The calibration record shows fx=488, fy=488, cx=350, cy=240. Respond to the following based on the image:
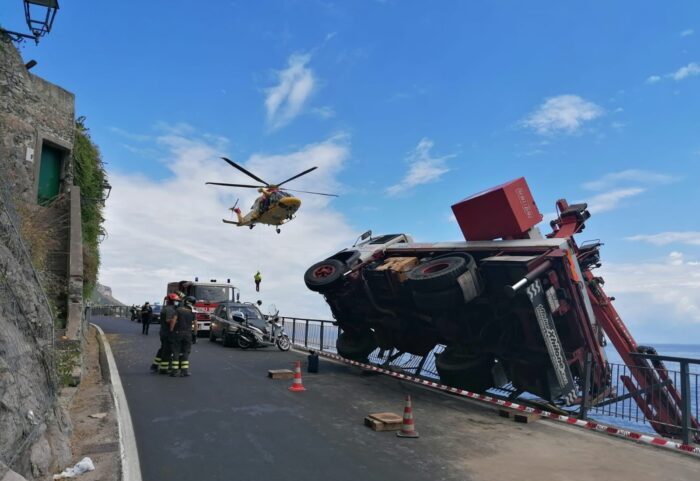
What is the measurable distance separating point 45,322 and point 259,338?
11138 millimetres

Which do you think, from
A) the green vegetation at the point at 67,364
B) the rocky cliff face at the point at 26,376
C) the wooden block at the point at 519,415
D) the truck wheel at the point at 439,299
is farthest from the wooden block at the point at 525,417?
the green vegetation at the point at 67,364

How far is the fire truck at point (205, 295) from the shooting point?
23219mm

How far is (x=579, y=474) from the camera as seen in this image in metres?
5.38

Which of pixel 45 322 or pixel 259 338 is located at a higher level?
pixel 45 322

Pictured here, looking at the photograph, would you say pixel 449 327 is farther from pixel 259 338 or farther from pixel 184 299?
pixel 259 338

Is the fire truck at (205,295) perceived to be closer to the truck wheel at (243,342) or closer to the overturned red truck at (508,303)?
the truck wheel at (243,342)

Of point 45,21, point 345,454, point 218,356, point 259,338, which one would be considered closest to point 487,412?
point 345,454

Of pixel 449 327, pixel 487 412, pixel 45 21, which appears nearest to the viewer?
pixel 487 412

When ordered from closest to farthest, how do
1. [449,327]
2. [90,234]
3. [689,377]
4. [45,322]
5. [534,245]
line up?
[45,322]
[689,377]
[534,245]
[449,327]
[90,234]

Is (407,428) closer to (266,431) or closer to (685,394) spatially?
(266,431)

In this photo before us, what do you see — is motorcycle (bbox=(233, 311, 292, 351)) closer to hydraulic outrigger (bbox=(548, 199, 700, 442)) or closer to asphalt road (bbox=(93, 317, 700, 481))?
Answer: asphalt road (bbox=(93, 317, 700, 481))

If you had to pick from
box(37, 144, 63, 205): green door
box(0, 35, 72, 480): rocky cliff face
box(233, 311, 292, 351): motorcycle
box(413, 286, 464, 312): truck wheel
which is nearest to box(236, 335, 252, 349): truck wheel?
box(233, 311, 292, 351): motorcycle

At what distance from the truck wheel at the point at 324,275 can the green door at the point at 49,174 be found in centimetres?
1124

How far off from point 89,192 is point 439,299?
55.7ft
